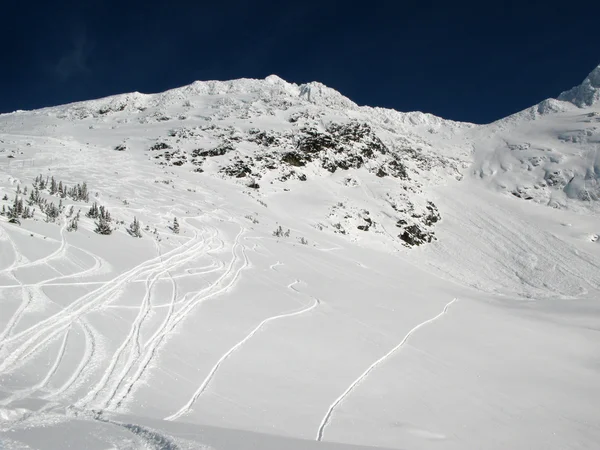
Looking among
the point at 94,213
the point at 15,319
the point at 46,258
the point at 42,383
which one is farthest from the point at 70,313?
the point at 94,213

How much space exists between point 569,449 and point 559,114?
68.0m

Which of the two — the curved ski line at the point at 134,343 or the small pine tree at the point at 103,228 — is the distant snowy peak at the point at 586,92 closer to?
the small pine tree at the point at 103,228

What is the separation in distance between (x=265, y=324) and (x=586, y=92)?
75030mm

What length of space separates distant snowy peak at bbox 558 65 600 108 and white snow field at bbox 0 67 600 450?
44.5m

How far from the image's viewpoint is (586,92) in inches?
2422

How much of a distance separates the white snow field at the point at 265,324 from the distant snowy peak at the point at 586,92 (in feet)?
146

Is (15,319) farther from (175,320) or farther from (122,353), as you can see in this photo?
(175,320)

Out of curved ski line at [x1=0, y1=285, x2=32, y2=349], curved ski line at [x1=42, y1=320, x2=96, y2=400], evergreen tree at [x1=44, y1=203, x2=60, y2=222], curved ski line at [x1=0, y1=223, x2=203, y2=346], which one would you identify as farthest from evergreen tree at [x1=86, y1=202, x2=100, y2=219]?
curved ski line at [x1=42, y1=320, x2=96, y2=400]

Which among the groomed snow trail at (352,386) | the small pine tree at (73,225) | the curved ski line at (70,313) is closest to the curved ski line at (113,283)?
the curved ski line at (70,313)

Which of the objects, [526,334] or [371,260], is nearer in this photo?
[526,334]

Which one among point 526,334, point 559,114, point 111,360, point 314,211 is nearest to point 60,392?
point 111,360

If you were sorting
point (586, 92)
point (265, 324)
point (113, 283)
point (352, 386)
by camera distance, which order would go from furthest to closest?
point (586, 92) < point (113, 283) < point (265, 324) < point (352, 386)

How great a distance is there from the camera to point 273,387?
4.98m

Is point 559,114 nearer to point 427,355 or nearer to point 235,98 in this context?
point 235,98
